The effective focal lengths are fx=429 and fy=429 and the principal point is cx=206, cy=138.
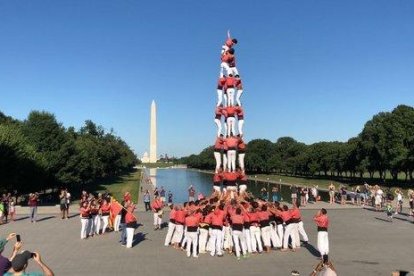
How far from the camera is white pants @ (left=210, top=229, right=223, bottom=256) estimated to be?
19359mm

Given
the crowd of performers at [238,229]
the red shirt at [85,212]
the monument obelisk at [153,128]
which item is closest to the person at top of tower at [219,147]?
the crowd of performers at [238,229]

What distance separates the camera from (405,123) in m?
73.8

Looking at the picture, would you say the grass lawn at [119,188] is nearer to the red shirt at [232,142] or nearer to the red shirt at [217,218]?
the red shirt at [232,142]

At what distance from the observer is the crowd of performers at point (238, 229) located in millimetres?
19277

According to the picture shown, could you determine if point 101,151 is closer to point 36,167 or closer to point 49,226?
point 36,167

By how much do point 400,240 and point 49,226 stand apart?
69.7 feet

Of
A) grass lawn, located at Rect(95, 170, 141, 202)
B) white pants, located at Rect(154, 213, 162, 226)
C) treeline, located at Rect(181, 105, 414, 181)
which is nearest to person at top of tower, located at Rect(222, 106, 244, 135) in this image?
white pants, located at Rect(154, 213, 162, 226)

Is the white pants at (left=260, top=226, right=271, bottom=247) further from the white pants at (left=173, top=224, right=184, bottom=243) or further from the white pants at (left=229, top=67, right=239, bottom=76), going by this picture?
the white pants at (left=229, top=67, right=239, bottom=76)

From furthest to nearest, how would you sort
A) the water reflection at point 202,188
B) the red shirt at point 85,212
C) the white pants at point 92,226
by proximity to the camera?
the water reflection at point 202,188 < the white pants at point 92,226 < the red shirt at point 85,212

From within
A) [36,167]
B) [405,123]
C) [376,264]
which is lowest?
[376,264]

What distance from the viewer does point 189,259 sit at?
61.9 feet

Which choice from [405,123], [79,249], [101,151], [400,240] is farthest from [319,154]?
[79,249]

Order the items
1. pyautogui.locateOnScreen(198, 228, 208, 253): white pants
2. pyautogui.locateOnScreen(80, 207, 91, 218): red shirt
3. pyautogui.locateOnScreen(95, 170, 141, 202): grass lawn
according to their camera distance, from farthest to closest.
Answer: pyautogui.locateOnScreen(95, 170, 141, 202): grass lawn
pyautogui.locateOnScreen(80, 207, 91, 218): red shirt
pyautogui.locateOnScreen(198, 228, 208, 253): white pants

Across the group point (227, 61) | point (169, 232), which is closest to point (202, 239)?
point (169, 232)
